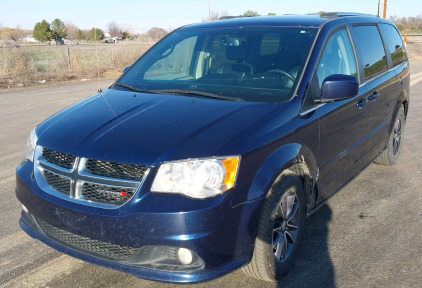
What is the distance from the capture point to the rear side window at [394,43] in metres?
5.64

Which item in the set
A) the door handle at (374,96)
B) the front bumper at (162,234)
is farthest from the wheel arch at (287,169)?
the door handle at (374,96)

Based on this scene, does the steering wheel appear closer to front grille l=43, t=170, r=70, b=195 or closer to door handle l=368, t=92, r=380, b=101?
door handle l=368, t=92, r=380, b=101

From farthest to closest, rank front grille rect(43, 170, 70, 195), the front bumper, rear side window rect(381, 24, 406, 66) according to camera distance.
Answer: rear side window rect(381, 24, 406, 66) → front grille rect(43, 170, 70, 195) → the front bumper

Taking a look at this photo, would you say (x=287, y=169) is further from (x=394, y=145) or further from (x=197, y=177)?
(x=394, y=145)

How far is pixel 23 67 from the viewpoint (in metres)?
19.4

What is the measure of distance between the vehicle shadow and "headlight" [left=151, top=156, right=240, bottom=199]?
97cm

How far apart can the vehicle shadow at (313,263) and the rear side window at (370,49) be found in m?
1.60

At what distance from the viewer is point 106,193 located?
112 inches

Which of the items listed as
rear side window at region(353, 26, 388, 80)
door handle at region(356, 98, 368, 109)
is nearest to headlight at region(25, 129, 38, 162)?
door handle at region(356, 98, 368, 109)

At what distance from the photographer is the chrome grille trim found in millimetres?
2799

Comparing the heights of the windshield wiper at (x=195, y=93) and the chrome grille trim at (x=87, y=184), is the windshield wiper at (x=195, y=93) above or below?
above

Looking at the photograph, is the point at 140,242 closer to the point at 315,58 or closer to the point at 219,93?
the point at 219,93

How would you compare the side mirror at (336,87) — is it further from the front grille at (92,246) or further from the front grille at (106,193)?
the front grille at (92,246)

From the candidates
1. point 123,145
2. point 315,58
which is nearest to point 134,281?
point 123,145
